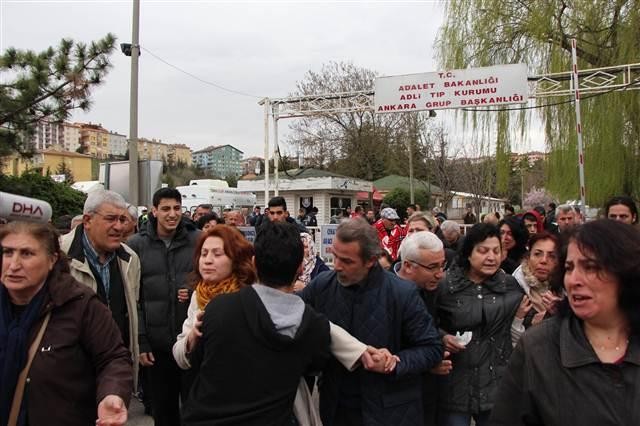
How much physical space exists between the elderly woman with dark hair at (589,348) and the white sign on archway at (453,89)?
11.9 metres

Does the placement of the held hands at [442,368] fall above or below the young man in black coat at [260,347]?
below

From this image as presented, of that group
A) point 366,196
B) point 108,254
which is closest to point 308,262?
point 108,254

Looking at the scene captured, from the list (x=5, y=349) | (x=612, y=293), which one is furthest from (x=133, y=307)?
(x=612, y=293)

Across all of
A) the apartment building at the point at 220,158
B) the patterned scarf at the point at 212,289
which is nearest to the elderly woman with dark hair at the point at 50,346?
the patterned scarf at the point at 212,289

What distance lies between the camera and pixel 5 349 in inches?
89.4

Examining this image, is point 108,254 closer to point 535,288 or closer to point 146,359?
point 146,359

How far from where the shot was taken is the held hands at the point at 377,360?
2469 millimetres

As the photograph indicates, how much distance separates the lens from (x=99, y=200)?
11.9 feet

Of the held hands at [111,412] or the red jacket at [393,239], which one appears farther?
the red jacket at [393,239]

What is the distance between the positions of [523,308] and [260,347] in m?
1.81

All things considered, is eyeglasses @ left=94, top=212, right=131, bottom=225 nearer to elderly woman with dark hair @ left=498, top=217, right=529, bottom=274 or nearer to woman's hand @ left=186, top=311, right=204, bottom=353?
woman's hand @ left=186, top=311, right=204, bottom=353

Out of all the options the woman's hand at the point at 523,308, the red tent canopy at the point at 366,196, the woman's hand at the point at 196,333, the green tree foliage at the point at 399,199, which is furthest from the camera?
the green tree foliage at the point at 399,199

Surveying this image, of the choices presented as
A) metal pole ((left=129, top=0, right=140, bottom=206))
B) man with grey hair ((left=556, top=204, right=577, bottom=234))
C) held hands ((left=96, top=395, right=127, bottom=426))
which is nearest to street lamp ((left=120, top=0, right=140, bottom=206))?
metal pole ((left=129, top=0, right=140, bottom=206))

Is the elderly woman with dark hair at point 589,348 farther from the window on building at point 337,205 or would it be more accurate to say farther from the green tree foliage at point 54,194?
the window on building at point 337,205
